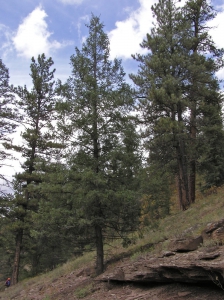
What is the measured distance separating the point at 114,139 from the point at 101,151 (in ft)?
2.58

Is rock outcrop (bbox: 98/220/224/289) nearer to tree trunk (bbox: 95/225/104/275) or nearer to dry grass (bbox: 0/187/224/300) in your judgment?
dry grass (bbox: 0/187/224/300)

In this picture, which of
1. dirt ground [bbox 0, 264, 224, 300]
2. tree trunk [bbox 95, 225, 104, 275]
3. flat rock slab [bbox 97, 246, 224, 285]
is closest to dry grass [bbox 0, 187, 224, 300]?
tree trunk [bbox 95, 225, 104, 275]

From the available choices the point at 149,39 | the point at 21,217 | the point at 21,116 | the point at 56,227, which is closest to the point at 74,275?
the point at 56,227

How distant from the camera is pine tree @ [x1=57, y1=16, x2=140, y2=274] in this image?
9336 millimetres

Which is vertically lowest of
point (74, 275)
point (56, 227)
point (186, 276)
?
point (74, 275)

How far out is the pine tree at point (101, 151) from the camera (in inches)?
368

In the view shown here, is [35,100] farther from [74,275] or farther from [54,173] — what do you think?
[74,275]

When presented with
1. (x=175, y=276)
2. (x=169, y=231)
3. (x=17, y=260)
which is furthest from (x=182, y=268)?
(x=17, y=260)

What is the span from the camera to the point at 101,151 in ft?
35.0

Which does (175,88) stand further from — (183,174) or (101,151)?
(101,151)

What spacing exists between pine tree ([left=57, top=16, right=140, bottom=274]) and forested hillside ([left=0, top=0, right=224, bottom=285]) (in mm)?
41

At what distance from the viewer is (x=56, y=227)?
9.73m

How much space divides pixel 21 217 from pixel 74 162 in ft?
34.7

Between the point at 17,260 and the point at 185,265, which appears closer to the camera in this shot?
the point at 185,265
